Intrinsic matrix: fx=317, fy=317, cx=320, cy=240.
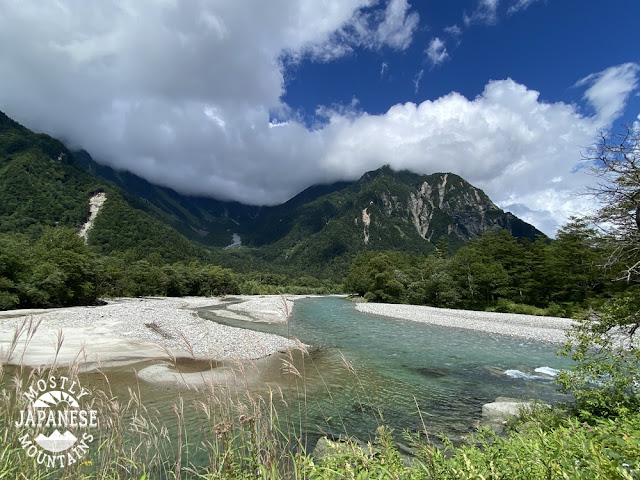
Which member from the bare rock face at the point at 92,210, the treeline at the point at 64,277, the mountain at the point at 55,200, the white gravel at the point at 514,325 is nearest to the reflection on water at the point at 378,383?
the white gravel at the point at 514,325

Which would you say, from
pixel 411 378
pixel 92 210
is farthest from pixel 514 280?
pixel 92 210

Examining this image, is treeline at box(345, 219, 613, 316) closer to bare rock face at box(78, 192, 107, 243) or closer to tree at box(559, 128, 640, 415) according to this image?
tree at box(559, 128, 640, 415)

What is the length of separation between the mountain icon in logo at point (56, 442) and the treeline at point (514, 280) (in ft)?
133

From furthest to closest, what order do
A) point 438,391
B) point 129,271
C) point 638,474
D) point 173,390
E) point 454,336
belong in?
point 129,271 → point 454,336 → point 438,391 → point 173,390 → point 638,474

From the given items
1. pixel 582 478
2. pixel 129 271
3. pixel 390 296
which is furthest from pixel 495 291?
pixel 129 271

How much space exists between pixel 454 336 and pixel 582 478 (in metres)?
28.3

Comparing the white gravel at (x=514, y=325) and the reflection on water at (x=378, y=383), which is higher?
the white gravel at (x=514, y=325)

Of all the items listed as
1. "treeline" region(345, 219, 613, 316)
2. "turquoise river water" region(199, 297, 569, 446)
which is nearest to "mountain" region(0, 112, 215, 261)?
"treeline" region(345, 219, 613, 316)

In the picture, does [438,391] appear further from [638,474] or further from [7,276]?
[7,276]

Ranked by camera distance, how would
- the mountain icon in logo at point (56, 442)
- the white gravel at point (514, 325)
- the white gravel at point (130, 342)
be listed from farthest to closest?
the white gravel at point (514, 325)
the white gravel at point (130, 342)
the mountain icon in logo at point (56, 442)

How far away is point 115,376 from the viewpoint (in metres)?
13.5

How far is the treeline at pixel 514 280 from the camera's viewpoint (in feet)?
134

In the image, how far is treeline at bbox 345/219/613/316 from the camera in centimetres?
4097

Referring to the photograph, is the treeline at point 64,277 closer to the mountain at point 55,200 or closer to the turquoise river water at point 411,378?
the mountain at point 55,200
